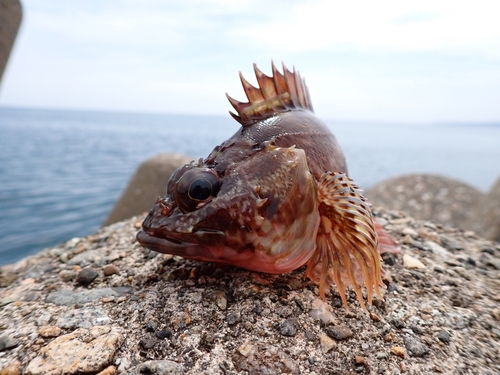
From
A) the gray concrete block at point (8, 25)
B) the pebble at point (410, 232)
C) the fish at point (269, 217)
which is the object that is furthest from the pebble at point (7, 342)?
the gray concrete block at point (8, 25)

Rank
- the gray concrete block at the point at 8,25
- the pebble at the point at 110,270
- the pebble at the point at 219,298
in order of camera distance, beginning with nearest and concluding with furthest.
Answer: the pebble at the point at 219,298
the pebble at the point at 110,270
the gray concrete block at the point at 8,25

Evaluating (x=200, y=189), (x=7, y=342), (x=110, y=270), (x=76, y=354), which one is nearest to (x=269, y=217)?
(x=200, y=189)

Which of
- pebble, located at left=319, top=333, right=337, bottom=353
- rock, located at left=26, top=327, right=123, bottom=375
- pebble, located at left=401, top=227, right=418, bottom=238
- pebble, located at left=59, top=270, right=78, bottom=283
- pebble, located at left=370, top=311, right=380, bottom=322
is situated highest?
rock, located at left=26, top=327, right=123, bottom=375

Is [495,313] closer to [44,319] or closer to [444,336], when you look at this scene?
[444,336]

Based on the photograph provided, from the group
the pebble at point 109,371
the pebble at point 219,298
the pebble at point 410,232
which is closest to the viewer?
the pebble at point 109,371

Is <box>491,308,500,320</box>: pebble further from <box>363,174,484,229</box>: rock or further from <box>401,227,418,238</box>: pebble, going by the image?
<box>363,174,484,229</box>: rock

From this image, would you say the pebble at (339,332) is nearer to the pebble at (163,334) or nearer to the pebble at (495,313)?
the pebble at (163,334)

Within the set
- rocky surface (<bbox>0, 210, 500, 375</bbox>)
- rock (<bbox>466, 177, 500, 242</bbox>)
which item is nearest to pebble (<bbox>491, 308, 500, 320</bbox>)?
rocky surface (<bbox>0, 210, 500, 375</bbox>)
